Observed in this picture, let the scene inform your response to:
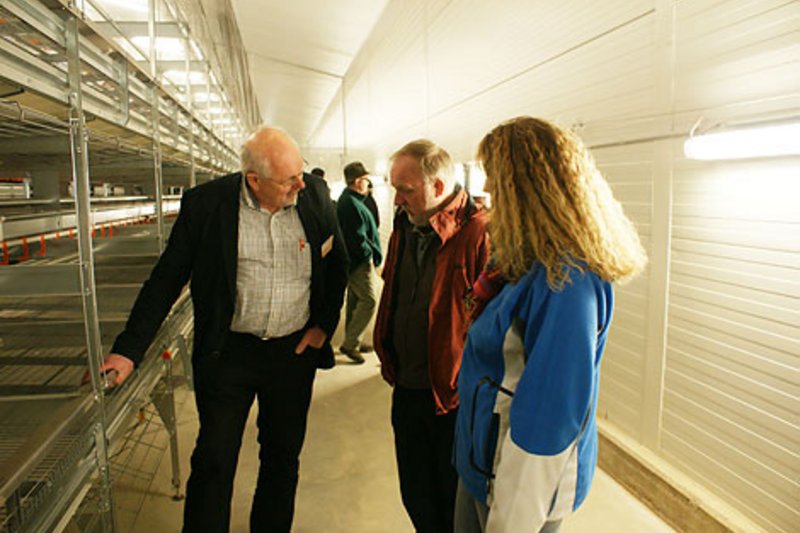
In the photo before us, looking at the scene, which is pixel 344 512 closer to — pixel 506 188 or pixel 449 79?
pixel 506 188

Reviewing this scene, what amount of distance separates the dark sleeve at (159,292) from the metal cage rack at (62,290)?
17 cm

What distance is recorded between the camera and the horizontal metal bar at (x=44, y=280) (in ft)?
4.30

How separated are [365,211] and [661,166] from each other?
2476 millimetres

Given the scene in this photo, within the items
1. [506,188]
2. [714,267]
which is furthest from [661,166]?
A: [506,188]

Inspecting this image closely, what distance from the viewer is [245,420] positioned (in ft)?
6.06

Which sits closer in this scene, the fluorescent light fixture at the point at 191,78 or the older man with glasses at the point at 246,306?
the older man with glasses at the point at 246,306

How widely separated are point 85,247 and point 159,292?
43 centimetres

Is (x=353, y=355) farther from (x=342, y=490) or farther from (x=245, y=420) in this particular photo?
(x=245, y=420)

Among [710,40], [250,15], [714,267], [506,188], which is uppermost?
[250,15]

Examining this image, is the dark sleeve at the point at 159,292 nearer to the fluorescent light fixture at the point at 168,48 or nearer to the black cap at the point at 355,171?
the fluorescent light fixture at the point at 168,48

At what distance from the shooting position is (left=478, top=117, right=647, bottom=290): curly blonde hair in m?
1.07

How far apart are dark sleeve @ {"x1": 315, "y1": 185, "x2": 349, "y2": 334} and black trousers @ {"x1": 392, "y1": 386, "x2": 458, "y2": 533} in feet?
1.26

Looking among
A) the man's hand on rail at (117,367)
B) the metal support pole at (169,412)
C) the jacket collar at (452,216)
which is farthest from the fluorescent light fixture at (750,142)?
the metal support pole at (169,412)

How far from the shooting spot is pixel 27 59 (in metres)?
1.05
